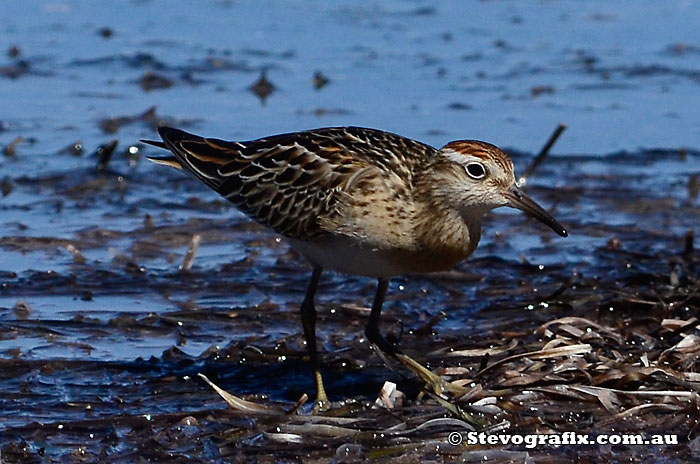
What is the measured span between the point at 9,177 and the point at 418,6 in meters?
7.24

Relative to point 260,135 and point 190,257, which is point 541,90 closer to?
point 260,135

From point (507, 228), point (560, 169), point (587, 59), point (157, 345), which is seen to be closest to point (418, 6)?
point (587, 59)

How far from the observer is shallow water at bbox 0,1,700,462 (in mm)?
7766

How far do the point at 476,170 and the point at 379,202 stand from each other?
1.65 feet

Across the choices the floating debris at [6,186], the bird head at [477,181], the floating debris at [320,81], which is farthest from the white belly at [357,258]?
the floating debris at [320,81]

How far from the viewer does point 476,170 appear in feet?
22.5

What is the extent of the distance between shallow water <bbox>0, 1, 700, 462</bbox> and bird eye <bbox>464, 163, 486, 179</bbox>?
48.5 inches

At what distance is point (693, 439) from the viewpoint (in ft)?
20.9

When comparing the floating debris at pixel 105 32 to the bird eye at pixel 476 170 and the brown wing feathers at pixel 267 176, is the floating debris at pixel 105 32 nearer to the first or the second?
the brown wing feathers at pixel 267 176

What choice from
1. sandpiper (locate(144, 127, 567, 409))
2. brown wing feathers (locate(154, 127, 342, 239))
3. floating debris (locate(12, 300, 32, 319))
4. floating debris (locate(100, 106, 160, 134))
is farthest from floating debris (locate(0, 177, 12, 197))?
sandpiper (locate(144, 127, 567, 409))

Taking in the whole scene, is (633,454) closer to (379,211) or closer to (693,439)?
(693,439)

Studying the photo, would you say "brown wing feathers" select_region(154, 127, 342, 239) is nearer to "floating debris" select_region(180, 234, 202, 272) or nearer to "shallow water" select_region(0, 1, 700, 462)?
"shallow water" select_region(0, 1, 700, 462)

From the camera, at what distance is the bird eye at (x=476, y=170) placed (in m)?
6.85

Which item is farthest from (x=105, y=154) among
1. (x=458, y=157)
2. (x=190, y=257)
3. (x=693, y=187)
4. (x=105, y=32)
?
A: (x=458, y=157)
